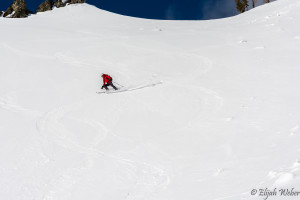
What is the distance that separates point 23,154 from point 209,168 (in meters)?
6.39

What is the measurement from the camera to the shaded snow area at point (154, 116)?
8266mm

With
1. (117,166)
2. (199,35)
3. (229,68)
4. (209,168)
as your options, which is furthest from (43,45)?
(209,168)

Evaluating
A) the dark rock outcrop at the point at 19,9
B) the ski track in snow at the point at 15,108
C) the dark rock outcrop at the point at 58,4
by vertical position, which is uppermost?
the dark rock outcrop at the point at 58,4

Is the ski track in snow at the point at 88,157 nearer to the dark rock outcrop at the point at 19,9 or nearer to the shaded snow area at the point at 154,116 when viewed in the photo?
the shaded snow area at the point at 154,116

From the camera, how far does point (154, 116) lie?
13805 mm

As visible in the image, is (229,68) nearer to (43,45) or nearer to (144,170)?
(144,170)

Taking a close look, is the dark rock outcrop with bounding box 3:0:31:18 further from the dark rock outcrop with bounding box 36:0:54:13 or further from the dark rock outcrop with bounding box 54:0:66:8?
the dark rock outcrop with bounding box 54:0:66:8

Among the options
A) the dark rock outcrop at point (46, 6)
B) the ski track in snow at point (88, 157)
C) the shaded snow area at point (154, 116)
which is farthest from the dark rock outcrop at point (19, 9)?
the ski track in snow at point (88, 157)

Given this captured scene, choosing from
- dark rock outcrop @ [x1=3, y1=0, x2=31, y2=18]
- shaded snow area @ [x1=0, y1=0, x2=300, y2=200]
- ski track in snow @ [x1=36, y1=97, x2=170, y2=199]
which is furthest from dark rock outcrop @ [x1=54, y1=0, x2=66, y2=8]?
ski track in snow @ [x1=36, y1=97, x2=170, y2=199]

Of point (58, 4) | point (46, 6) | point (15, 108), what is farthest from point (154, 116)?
point (46, 6)

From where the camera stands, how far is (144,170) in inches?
367

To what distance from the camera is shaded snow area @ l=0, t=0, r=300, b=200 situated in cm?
827

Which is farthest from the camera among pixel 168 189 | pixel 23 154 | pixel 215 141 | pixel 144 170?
pixel 23 154

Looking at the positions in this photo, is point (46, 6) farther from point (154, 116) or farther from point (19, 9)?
point (154, 116)
